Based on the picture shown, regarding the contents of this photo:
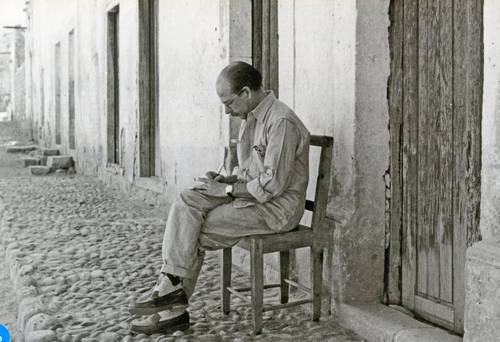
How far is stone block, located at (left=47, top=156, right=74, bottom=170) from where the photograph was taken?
573 inches

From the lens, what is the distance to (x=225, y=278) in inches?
160

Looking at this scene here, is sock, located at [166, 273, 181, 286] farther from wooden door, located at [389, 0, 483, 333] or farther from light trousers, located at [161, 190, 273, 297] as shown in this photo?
wooden door, located at [389, 0, 483, 333]

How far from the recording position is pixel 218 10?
585 centimetres

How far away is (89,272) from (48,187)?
6575mm

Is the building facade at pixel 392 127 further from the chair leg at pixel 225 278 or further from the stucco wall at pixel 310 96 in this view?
the chair leg at pixel 225 278

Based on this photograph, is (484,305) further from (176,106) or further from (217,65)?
(176,106)

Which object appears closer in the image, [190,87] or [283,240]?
[283,240]

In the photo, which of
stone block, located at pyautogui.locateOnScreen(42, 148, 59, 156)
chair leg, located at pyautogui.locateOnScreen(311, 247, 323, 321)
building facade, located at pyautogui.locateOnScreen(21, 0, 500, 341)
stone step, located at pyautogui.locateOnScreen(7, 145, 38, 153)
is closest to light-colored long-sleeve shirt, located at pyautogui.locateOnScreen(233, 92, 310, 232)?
chair leg, located at pyautogui.locateOnScreen(311, 247, 323, 321)

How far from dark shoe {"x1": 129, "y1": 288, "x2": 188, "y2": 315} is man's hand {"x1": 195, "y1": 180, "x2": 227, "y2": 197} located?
0.55 metres

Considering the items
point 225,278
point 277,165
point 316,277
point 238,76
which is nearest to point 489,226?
point 277,165

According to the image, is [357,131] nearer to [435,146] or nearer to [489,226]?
[435,146]

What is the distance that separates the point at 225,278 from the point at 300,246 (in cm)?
63

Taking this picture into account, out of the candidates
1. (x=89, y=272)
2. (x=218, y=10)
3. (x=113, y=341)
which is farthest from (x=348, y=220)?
(x=218, y=10)

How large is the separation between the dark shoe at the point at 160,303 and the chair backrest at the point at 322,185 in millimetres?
843
